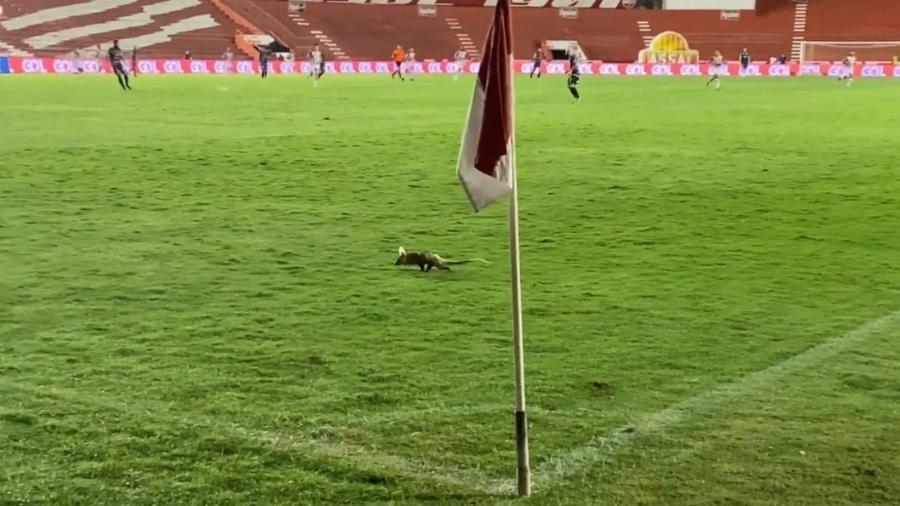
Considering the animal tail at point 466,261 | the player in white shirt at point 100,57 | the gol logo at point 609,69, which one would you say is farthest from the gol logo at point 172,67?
the animal tail at point 466,261

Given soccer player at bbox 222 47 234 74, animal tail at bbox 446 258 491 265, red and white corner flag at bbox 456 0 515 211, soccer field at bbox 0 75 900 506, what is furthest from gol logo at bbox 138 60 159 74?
red and white corner flag at bbox 456 0 515 211

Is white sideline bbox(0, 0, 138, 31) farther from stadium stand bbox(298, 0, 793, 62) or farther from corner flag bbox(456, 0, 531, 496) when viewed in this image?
corner flag bbox(456, 0, 531, 496)

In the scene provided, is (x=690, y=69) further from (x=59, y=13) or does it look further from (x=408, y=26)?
(x=59, y=13)

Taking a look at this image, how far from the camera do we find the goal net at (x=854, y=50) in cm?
5841

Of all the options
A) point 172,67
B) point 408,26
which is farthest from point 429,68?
point 172,67

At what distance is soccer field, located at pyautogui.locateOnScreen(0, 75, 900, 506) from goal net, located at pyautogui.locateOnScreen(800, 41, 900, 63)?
50.1m

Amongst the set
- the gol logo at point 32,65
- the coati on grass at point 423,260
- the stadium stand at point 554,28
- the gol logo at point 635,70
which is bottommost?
the gol logo at point 635,70

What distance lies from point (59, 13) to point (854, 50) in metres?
48.0

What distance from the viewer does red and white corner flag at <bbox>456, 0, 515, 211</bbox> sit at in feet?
11.3

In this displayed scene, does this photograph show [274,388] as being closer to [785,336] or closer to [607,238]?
[785,336]

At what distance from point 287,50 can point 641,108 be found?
3860 centimetres

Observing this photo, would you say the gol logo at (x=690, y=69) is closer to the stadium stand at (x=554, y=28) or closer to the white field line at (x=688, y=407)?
the stadium stand at (x=554, y=28)

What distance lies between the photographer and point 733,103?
27.8 m

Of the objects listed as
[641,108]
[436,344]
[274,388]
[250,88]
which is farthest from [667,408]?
[250,88]
